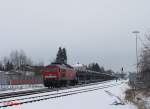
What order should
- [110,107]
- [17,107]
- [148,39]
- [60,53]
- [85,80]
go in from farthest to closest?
[60,53], [85,80], [148,39], [110,107], [17,107]

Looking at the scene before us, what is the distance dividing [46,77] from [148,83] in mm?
20473

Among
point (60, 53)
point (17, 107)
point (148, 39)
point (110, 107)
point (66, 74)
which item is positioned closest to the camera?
point (17, 107)

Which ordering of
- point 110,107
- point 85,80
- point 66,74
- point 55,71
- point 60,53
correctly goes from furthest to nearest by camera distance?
point 60,53 < point 85,80 < point 66,74 < point 55,71 < point 110,107

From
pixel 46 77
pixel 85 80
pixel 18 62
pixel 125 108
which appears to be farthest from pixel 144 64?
pixel 18 62

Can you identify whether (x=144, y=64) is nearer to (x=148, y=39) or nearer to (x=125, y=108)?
(x=148, y=39)

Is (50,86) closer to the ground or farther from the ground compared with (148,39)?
closer to the ground

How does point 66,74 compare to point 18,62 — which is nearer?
point 66,74

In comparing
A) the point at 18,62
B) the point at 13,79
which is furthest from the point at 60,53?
the point at 13,79

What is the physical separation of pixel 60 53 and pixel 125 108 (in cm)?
14837

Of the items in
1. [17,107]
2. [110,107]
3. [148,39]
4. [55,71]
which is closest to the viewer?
[17,107]

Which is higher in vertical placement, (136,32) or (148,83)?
(136,32)

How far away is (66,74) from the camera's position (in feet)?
209

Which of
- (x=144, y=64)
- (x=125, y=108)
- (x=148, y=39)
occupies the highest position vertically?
(x=148, y=39)

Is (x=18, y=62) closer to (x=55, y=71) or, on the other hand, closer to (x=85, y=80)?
(x=85, y=80)
